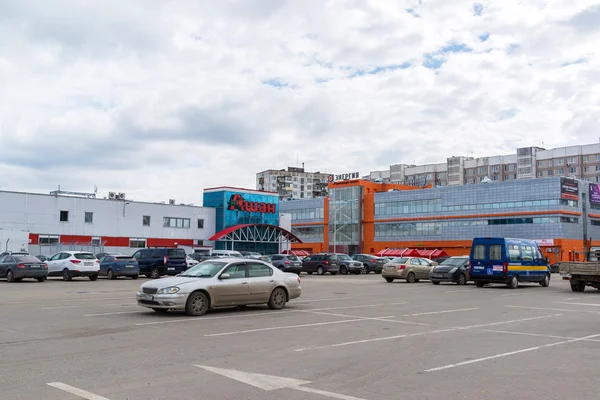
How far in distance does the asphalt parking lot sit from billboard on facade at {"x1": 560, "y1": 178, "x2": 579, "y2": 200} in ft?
230

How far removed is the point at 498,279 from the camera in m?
29.5

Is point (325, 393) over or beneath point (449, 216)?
beneath

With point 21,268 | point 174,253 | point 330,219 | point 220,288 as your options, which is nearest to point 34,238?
point 174,253

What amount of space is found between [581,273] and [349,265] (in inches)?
1008

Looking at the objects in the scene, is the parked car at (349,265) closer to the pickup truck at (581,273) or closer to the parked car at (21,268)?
the pickup truck at (581,273)

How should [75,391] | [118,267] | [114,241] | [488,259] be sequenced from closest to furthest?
[75,391]
[488,259]
[118,267]
[114,241]

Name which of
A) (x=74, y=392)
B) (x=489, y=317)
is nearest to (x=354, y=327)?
(x=489, y=317)

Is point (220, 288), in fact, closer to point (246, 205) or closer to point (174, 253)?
point (174, 253)

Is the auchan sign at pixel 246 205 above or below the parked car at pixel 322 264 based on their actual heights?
above

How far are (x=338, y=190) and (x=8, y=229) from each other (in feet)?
227

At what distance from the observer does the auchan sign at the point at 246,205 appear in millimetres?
69688

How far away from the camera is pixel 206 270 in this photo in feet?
53.1

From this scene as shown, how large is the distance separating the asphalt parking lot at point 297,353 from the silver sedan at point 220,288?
385 mm

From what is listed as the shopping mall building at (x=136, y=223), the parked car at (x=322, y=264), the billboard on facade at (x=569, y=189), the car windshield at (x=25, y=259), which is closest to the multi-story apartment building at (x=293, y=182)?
the billboard on facade at (x=569, y=189)
